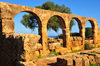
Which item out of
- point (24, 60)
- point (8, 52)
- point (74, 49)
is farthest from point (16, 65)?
point (74, 49)

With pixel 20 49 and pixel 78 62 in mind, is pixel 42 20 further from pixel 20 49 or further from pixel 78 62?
pixel 20 49

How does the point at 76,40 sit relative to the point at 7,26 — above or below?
below

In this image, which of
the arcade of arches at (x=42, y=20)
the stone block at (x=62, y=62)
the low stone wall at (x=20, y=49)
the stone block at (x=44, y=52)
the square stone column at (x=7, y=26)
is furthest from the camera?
the stone block at (x=44, y=52)

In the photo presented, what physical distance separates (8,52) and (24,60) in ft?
4.52

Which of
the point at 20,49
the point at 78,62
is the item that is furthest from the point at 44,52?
the point at 20,49

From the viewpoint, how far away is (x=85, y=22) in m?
13.4

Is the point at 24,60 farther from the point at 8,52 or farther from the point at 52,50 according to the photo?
the point at 52,50

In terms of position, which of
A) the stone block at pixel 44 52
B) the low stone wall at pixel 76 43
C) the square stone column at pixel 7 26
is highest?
the square stone column at pixel 7 26

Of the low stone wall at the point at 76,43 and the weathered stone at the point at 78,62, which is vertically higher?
the low stone wall at the point at 76,43

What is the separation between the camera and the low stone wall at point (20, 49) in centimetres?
425

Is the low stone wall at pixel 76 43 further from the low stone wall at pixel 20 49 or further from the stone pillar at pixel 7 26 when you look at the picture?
the low stone wall at pixel 20 49

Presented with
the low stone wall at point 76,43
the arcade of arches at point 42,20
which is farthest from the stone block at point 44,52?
the low stone wall at point 76,43

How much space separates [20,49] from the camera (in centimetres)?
441

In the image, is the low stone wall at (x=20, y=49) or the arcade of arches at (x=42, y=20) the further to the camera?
the arcade of arches at (x=42, y=20)
